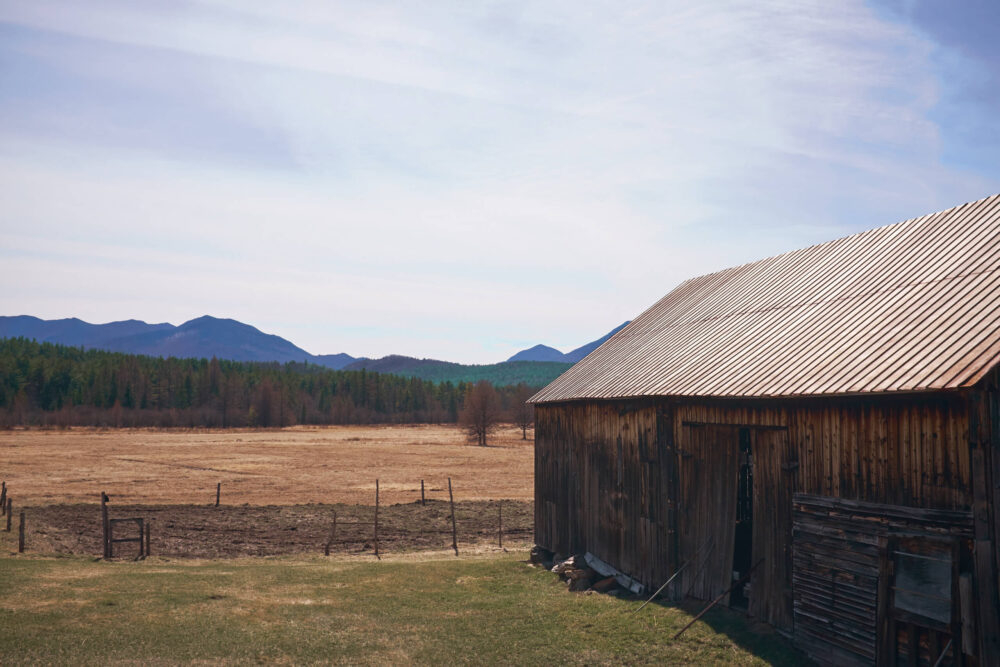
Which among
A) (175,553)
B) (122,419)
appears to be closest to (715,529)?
(175,553)

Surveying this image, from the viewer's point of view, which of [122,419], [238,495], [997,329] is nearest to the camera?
[997,329]

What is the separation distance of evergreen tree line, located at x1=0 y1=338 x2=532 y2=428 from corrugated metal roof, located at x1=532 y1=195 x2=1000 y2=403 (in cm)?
10593

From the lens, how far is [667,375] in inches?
734

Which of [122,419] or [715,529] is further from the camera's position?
[122,419]

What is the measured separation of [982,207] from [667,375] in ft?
25.9

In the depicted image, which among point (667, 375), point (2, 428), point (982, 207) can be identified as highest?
point (982, 207)

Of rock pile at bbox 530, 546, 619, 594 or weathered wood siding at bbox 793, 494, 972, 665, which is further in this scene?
rock pile at bbox 530, 546, 619, 594

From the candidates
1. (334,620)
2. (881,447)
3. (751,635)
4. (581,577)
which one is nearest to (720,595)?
(751,635)

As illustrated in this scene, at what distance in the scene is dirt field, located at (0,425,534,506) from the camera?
4431 centimetres

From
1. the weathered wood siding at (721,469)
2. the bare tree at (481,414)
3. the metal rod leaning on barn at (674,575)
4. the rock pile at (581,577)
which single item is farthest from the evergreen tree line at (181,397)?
the metal rod leaning on barn at (674,575)

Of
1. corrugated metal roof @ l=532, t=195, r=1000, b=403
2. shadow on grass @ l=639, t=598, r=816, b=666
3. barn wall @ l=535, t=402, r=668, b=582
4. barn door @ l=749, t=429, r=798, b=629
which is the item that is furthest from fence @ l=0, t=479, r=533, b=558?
barn door @ l=749, t=429, r=798, b=629

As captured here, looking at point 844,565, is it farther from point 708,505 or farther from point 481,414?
point 481,414

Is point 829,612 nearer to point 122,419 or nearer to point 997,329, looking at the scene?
point 997,329

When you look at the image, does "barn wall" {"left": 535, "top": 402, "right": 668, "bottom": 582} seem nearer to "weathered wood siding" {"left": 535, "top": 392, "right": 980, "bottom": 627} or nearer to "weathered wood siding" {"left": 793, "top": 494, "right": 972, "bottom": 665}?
"weathered wood siding" {"left": 535, "top": 392, "right": 980, "bottom": 627}
